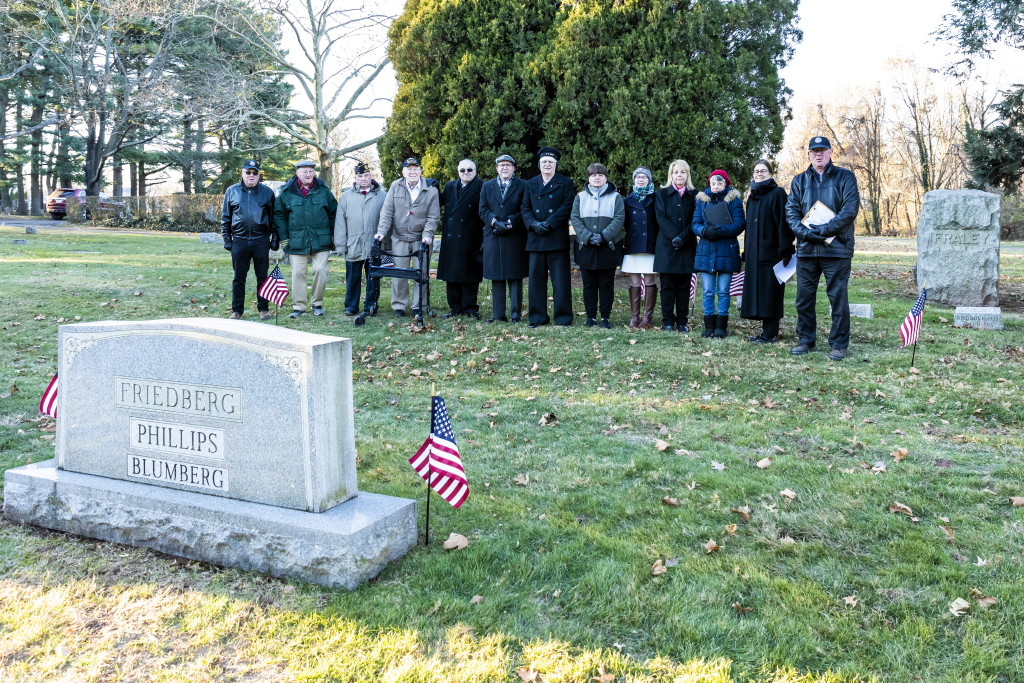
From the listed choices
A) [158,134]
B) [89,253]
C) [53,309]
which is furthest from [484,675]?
A: [158,134]

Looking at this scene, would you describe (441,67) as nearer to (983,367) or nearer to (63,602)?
(983,367)

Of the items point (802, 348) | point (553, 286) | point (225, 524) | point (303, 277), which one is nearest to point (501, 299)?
point (553, 286)

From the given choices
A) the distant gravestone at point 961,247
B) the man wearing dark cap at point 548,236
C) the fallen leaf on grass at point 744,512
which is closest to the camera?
the fallen leaf on grass at point 744,512

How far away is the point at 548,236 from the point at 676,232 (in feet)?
4.98

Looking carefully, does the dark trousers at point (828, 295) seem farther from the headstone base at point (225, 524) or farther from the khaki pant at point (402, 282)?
the headstone base at point (225, 524)

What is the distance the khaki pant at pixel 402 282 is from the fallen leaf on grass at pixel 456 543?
6.14 meters

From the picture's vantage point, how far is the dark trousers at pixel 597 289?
31.6 feet

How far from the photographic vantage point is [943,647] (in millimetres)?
3051

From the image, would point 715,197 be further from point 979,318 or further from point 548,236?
point 979,318

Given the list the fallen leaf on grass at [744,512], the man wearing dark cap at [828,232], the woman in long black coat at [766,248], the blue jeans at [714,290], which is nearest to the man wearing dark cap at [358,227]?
the blue jeans at [714,290]

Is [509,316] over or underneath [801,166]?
underneath

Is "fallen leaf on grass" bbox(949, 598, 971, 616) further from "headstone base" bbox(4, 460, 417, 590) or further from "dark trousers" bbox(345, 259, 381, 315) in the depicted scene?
"dark trousers" bbox(345, 259, 381, 315)

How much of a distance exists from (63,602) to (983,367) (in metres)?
7.60

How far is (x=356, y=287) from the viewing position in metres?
10.6
